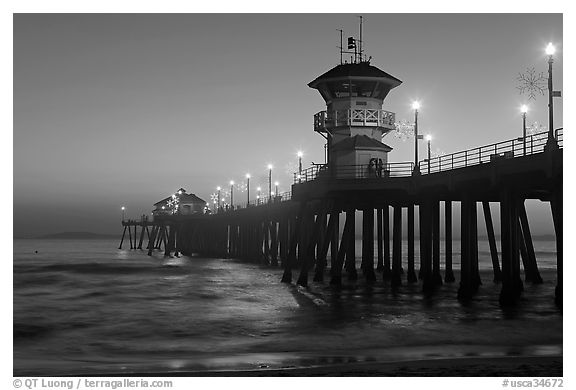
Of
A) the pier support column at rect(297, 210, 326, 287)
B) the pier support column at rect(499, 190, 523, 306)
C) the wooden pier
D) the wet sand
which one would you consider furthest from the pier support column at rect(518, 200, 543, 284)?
the wet sand

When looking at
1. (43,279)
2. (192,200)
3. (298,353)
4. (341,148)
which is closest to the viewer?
(298,353)

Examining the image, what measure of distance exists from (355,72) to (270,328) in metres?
19.3

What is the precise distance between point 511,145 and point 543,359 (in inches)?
374

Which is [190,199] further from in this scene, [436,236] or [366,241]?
[436,236]

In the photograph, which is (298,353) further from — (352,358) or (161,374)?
(161,374)

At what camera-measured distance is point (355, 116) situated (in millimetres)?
38344

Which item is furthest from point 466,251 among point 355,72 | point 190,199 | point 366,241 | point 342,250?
point 190,199

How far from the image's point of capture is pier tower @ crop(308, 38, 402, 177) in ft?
123

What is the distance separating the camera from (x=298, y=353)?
19.2m

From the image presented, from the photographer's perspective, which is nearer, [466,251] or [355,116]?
[466,251]

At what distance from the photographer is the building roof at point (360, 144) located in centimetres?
3731

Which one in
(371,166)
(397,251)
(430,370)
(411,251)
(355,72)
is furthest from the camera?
(411,251)

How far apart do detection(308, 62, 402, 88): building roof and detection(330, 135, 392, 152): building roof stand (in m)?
3.61
